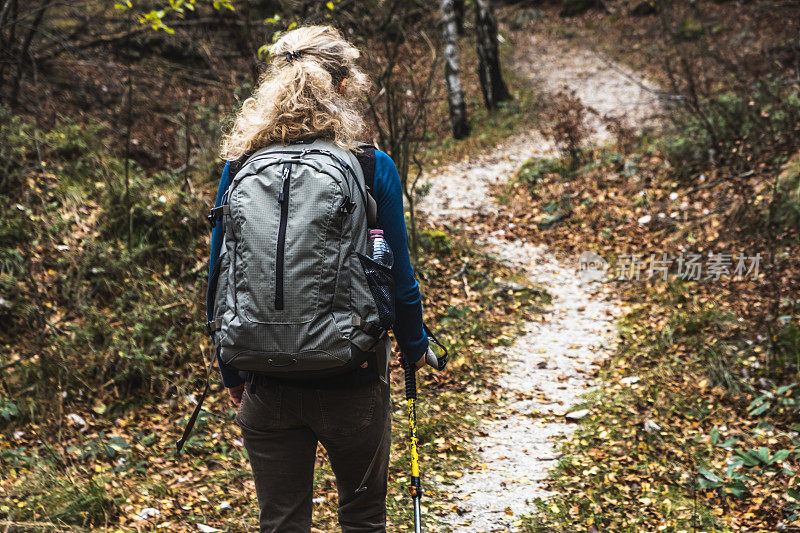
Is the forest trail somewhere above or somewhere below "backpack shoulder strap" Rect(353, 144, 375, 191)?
below

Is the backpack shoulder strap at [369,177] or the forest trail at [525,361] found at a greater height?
the backpack shoulder strap at [369,177]

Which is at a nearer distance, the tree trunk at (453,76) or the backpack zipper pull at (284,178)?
the backpack zipper pull at (284,178)

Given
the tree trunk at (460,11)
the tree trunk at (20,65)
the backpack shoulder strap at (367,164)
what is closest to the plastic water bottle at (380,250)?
the backpack shoulder strap at (367,164)

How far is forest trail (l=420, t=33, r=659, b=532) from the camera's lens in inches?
163

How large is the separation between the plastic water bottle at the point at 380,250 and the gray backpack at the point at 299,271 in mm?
30

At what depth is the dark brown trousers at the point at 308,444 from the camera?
1.96 meters

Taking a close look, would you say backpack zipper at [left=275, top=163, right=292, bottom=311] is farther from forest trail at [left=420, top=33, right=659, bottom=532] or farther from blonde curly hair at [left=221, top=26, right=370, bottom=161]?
forest trail at [left=420, top=33, right=659, bottom=532]

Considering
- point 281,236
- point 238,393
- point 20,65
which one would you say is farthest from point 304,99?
point 20,65

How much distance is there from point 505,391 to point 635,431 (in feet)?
4.02

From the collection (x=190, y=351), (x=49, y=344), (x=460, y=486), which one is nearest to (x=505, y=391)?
(x=460, y=486)

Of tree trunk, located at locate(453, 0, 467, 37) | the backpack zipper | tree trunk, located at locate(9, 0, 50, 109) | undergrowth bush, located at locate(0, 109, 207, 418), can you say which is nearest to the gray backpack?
the backpack zipper

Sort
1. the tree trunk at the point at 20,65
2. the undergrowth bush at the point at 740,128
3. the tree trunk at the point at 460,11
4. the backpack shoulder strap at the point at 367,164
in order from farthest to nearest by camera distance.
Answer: the tree trunk at the point at 460,11
the undergrowth bush at the point at 740,128
the tree trunk at the point at 20,65
the backpack shoulder strap at the point at 367,164

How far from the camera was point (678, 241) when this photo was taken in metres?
7.59

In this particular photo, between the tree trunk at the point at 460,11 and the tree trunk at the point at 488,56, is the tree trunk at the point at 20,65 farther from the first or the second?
the tree trunk at the point at 460,11
